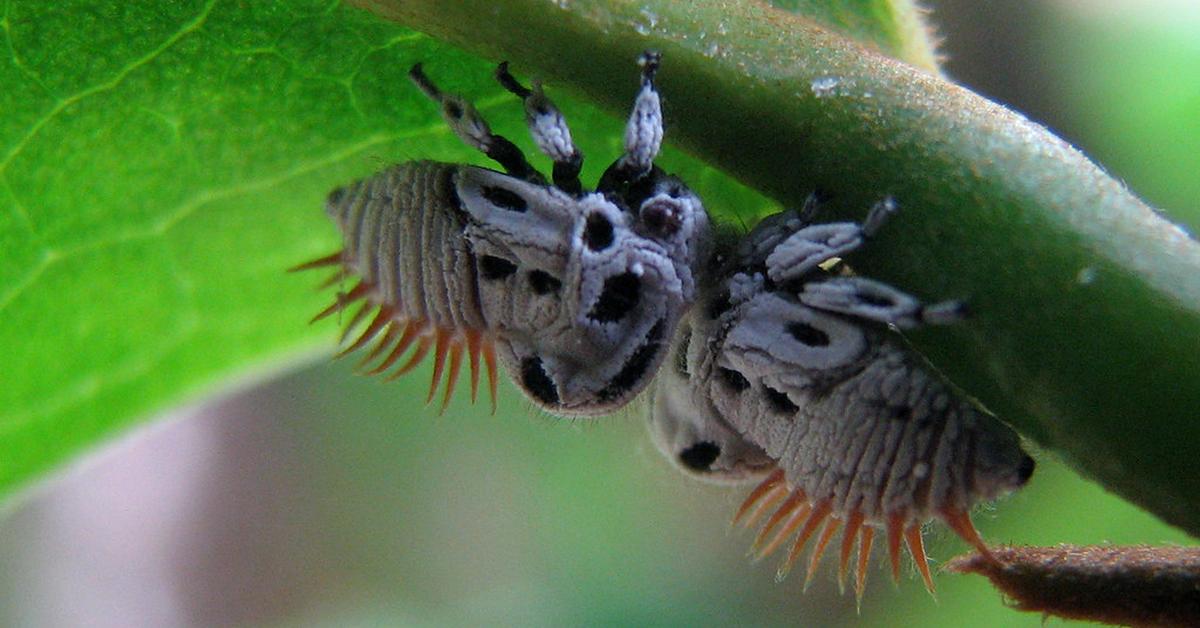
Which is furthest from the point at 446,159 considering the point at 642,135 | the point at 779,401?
the point at 779,401

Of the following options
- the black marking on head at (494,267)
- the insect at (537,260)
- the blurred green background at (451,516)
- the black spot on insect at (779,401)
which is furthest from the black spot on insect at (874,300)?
the blurred green background at (451,516)

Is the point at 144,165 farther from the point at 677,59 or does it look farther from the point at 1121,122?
the point at 1121,122

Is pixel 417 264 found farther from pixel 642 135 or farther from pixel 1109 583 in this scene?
pixel 1109 583

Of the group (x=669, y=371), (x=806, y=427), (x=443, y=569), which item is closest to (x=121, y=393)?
(x=669, y=371)

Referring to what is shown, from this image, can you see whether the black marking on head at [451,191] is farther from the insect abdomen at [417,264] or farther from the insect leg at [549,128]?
the insect leg at [549,128]

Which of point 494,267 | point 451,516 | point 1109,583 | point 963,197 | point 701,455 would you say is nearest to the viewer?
point 1109,583

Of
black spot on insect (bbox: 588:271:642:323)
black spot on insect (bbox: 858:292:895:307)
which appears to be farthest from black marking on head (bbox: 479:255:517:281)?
black spot on insect (bbox: 858:292:895:307)
